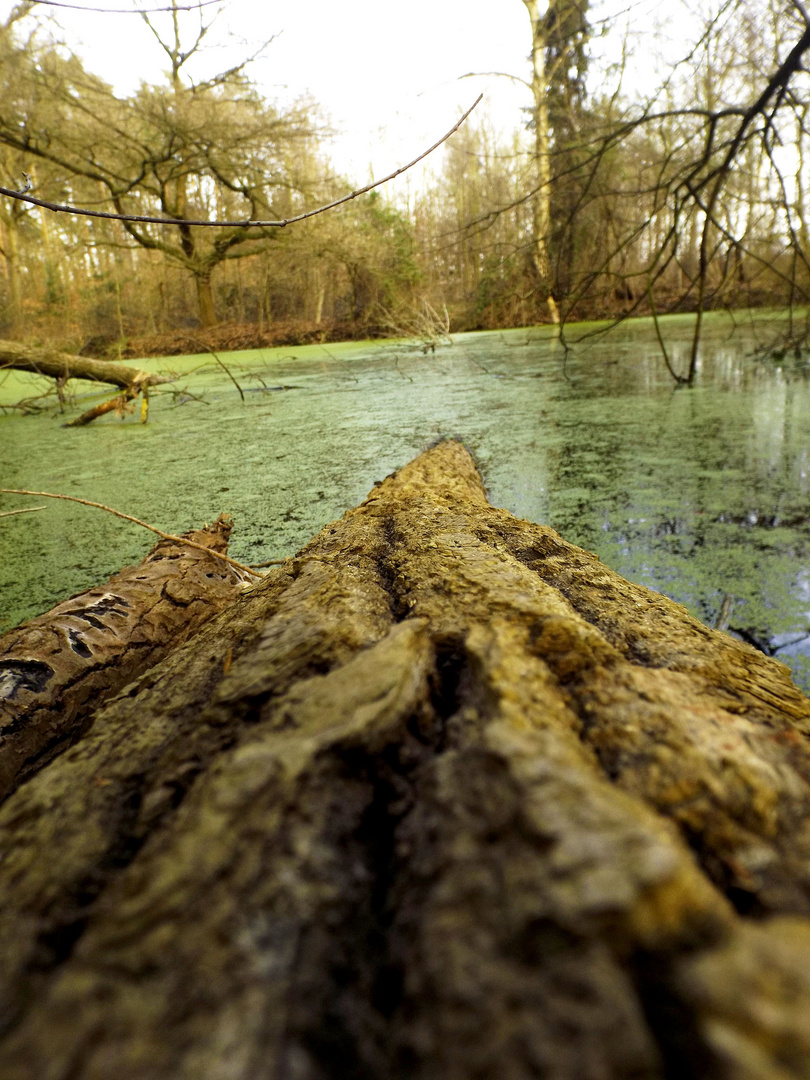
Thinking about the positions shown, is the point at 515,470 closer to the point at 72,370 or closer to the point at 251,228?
the point at 72,370

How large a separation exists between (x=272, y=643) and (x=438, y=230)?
1306cm

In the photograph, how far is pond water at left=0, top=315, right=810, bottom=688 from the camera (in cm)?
130

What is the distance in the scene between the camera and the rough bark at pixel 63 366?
3777mm

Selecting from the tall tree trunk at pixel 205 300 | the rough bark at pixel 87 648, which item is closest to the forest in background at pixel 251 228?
the tall tree trunk at pixel 205 300

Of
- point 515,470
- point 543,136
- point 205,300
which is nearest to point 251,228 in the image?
point 205,300

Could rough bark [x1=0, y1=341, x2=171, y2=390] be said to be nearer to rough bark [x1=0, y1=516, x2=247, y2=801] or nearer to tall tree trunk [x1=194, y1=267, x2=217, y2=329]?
rough bark [x1=0, y1=516, x2=247, y2=801]

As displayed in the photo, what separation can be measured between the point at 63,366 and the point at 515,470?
3373mm

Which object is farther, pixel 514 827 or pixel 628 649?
pixel 628 649

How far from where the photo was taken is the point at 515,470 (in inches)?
78.5

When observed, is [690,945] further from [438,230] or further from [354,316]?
[438,230]

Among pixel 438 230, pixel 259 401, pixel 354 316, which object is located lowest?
pixel 259 401

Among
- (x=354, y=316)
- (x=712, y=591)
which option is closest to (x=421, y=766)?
(x=712, y=591)

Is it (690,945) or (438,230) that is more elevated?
(438,230)

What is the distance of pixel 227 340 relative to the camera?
9539 mm
